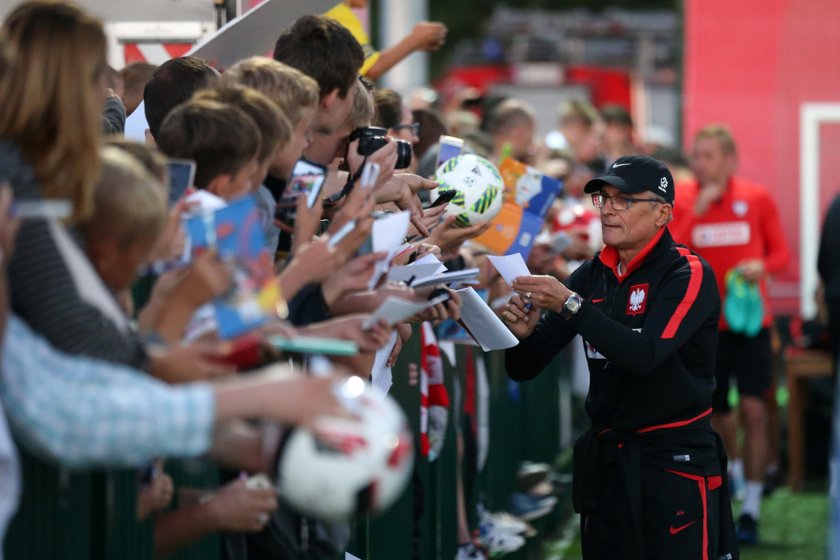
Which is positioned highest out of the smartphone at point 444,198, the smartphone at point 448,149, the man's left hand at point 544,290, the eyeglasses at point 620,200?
the smartphone at point 448,149

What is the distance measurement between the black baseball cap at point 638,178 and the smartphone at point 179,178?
Answer: 241cm

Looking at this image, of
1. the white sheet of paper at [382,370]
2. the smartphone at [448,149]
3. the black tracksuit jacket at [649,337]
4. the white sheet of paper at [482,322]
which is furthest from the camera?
the smartphone at [448,149]

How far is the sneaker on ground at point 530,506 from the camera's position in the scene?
27.5 feet

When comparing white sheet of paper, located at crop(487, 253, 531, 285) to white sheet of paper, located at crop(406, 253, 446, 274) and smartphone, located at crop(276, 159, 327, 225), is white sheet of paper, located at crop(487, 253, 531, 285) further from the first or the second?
smartphone, located at crop(276, 159, 327, 225)

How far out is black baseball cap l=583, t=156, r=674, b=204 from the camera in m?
5.48

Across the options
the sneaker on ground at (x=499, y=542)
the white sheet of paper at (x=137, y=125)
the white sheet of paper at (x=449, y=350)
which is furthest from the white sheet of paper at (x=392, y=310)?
the sneaker on ground at (x=499, y=542)

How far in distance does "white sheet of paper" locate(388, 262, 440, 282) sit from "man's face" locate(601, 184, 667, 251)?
1.29m

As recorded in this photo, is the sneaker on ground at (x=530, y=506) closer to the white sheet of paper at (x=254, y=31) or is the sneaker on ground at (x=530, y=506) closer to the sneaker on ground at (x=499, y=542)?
the sneaker on ground at (x=499, y=542)

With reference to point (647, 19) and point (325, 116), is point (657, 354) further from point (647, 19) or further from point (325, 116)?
point (647, 19)

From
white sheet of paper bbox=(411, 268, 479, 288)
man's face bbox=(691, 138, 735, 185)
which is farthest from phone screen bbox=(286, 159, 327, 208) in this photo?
man's face bbox=(691, 138, 735, 185)

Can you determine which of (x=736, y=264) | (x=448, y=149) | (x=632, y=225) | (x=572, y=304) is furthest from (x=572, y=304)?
(x=736, y=264)

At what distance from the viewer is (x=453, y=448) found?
6.51 meters

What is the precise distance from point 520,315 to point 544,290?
1.43 feet

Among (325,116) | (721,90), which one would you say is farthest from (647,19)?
(325,116)
